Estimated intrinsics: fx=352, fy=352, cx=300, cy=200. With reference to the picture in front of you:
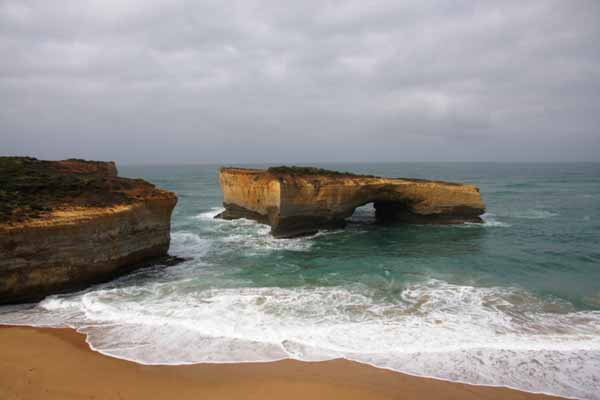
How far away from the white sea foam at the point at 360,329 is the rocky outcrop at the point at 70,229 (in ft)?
2.72

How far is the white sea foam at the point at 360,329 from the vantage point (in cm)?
746

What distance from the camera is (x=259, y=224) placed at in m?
24.1

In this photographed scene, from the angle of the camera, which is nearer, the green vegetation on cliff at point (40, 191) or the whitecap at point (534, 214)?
the green vegetation on cliff at point (40, 191)

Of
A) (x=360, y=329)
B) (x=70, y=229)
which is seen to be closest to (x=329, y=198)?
(x=360, y=329)

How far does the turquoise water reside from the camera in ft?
25.2

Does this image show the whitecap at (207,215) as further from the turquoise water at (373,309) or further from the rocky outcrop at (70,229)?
the rocky outcrop at (70,229)

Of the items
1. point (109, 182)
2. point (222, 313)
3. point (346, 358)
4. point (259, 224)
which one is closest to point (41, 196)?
point (109, 182)

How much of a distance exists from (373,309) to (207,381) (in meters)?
5.08

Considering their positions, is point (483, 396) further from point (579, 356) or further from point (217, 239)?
point (217, 239)

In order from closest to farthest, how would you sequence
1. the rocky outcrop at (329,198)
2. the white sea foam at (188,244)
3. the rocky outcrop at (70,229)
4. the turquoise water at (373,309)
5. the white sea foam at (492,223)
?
1. the turquoise water at (373,309)
2. the rocky outcrop at (70,229)
3. the white sea foam at (188,244)
4. the rocky outcrop at (329,198)
5. the white sea foam at (492,223)

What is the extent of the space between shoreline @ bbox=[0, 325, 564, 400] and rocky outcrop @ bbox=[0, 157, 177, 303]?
329 cm

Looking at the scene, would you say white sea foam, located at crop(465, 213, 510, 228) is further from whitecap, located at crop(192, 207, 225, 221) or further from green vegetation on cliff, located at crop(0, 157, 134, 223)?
green vegetation on cliff, located at crop(0, 157, 134, 223)

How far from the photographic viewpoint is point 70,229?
11070 millimetres

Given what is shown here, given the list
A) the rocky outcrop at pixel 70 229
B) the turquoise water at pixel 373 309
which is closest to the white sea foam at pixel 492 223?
the turquoise water at pixel 373 309
